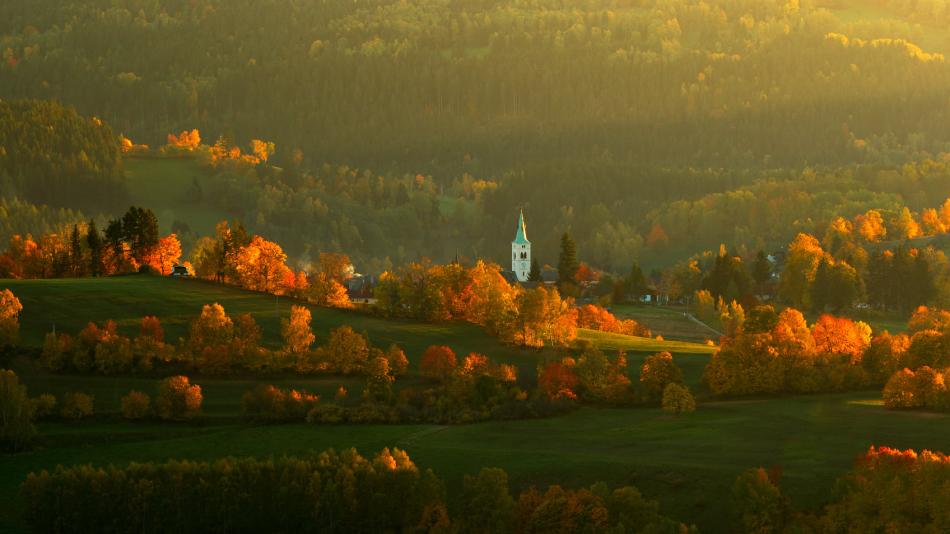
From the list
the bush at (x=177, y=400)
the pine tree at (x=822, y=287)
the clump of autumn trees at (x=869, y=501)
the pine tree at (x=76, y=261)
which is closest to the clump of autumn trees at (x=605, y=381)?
the bush at (x=177, y=400)

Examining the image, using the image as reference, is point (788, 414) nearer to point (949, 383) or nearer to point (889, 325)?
point (949, 383)

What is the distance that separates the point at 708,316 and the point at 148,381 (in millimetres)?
92478

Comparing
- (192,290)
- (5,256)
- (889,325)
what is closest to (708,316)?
(889,325)

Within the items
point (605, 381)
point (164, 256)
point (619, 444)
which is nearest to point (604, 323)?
point (605, 381)

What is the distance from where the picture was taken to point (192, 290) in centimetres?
15275

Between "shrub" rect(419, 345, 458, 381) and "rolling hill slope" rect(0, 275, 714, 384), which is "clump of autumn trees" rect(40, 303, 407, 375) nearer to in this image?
"shrub" rect(419, 345, 458, 381)

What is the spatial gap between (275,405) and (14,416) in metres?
20.7

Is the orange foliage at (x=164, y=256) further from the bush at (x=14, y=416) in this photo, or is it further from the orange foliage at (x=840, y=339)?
the orange foliage at (x=840, y=339)

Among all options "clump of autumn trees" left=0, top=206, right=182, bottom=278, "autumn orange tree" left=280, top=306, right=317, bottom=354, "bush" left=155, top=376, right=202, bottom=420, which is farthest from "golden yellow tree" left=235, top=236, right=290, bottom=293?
"bush" left=155, top=376, right=202, bottom=420

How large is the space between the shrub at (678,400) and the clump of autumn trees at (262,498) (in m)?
23.9

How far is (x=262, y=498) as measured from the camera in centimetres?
9288

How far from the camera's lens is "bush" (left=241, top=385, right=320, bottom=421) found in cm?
11550

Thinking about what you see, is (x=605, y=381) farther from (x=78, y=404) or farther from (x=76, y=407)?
(x=76, y=407)

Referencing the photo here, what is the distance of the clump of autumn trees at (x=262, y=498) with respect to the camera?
9019cm
